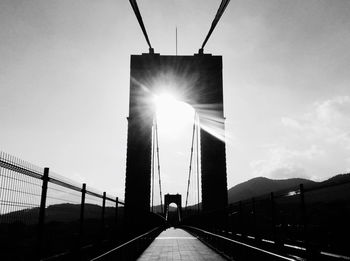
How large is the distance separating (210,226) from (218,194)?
11.8 feet

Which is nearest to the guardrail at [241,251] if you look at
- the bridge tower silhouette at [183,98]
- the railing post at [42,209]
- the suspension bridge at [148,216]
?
the suspension bridge at [148,216]

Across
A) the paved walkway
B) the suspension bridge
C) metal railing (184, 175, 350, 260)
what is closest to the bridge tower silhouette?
the suspension bridge

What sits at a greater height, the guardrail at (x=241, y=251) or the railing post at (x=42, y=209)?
the railing post at (x=42, y=209)

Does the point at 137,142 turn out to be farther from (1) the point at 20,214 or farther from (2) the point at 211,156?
(1) the point at 20,214

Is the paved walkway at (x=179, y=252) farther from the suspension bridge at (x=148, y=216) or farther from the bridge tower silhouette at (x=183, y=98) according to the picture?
the bridge tower silhouette at (x=183, y=98)

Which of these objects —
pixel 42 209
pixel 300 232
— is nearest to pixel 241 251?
pixel 300 232

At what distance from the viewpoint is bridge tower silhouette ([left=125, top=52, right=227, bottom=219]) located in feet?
61.0

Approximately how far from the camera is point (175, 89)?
20047 mm

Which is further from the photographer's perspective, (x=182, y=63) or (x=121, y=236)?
(x=182, y=63)

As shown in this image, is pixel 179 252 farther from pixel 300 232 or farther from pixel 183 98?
pixel 183 98

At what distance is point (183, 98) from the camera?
20.3 metres

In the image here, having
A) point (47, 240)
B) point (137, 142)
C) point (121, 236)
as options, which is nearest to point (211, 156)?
point (137, 142)

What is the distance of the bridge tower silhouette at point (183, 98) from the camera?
18.6 metres

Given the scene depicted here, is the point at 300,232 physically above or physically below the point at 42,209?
below
